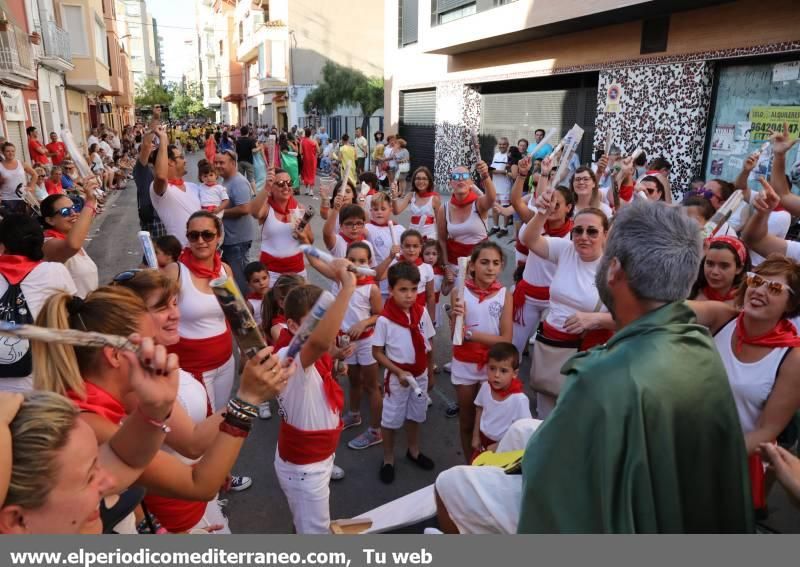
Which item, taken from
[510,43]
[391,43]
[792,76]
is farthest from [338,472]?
[391,43]

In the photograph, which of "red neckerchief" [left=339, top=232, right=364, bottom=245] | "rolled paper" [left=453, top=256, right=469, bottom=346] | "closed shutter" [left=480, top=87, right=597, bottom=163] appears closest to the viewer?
"rolled paper" [left=453, top=256, right=469, bottom=346]

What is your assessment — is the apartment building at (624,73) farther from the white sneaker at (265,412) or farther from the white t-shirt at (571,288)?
the white sneaker at (265,412)

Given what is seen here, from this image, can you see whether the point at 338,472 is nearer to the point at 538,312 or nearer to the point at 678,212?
the point at 538,312

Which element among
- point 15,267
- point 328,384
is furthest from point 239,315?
point 15,267

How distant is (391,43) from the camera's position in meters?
21.6

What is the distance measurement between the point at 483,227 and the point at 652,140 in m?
6.44

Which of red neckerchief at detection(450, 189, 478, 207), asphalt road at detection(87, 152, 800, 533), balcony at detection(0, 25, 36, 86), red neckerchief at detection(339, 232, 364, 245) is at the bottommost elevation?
asphalt road at detection(87, 152, 800, 533)

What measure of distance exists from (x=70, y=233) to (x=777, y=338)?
4.68 metres

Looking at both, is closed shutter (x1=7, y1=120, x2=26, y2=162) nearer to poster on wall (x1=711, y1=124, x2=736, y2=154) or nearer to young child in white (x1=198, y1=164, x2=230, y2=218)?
young child in white (x1=198, y1=164, x2=230, y2=218)

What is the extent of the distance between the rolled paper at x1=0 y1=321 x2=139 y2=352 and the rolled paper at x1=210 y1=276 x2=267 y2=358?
324mm

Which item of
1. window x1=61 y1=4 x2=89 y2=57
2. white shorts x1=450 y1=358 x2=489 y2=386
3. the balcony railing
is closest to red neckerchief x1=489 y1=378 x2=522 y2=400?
white shorts x1=450 y1=358 x2=489 y2=386

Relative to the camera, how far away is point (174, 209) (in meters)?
5.72

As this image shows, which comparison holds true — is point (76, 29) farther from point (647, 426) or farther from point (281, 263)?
point (647, 426)

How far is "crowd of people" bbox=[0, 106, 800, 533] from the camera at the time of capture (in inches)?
64.2
